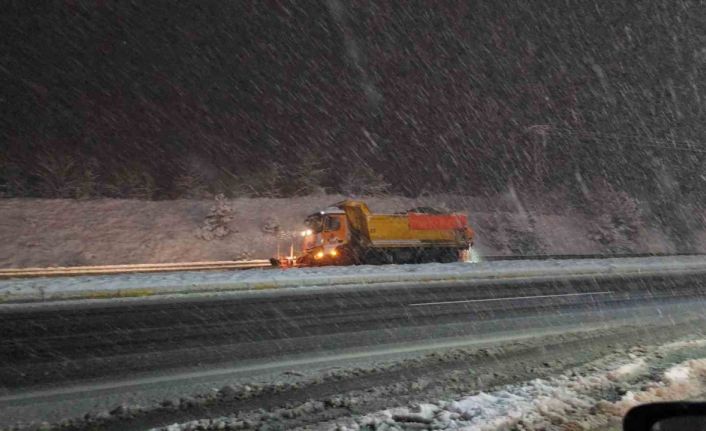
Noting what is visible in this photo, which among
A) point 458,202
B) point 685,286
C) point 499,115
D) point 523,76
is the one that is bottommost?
point 685,286

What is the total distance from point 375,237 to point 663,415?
757 inches

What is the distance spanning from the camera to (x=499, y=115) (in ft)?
152

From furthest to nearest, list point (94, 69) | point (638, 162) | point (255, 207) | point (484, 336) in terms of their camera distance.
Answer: point (638, 162) < point (94, 69) < point (255, 207) < point (484, 336)

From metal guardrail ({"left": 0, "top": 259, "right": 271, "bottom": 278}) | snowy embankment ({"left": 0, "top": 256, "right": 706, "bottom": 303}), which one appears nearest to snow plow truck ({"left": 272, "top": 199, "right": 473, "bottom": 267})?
metal guardrail ({"left": 0, "top": 259, "right": 271, "bottom": 278})

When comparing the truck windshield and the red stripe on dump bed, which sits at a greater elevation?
the truck windshield

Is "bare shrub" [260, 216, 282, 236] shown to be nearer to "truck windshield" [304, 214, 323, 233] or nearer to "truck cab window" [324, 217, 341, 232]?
"truck windshield" [304, 214, 323, 233]

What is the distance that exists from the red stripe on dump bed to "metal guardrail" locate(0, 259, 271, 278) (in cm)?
656

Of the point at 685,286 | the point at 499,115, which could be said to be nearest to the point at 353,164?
the point at 499,115

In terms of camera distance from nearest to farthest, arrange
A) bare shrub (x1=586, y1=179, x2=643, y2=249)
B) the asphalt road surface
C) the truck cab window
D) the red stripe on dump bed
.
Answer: the asphalt road surface < the truck cab window < the red stripe on dump bed < bare shrub (x1=586, y1=179, x2=643, y2=249)

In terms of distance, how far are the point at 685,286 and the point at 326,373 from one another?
48.0ft

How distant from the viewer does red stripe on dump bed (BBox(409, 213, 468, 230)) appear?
72.4 feet

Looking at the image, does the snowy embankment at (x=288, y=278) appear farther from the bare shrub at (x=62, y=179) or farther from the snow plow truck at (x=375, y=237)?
the bare shrub at (x=62, y=179)

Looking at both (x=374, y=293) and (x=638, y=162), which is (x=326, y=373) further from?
(x=638, y=162)

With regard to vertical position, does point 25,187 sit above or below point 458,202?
above
